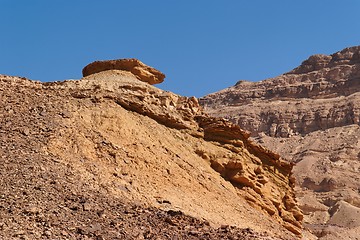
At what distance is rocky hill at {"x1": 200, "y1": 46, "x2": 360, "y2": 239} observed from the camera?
191ft

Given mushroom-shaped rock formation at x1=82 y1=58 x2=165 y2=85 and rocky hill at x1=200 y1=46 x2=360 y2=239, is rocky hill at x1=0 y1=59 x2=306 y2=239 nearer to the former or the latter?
mushroom-shaped rock formation at x1=82 y1=58 x2=165 y2=85

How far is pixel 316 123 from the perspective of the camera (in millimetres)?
88062

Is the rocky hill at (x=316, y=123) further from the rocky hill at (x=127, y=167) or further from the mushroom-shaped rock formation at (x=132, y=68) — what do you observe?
the rocky hill at (x=127, y=167)

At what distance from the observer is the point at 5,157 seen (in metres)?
13.4

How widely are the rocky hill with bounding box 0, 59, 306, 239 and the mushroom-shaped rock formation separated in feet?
0.16

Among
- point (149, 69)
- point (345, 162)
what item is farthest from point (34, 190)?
point (345, 162)

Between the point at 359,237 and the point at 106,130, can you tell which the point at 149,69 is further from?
the point at 359,237

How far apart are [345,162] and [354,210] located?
15713mm

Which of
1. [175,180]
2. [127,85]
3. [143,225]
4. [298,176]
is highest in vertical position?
[298,176]

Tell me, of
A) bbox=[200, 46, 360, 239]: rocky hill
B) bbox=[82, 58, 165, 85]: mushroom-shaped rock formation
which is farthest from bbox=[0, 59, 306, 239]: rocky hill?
bbox=[200, 46, 360, 239]: rocky hill

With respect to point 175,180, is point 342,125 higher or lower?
higher

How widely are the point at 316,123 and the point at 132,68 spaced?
221ft

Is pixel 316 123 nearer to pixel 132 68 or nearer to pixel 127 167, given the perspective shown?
pixel 132 68

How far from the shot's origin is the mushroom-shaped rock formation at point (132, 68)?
78.0 feet
